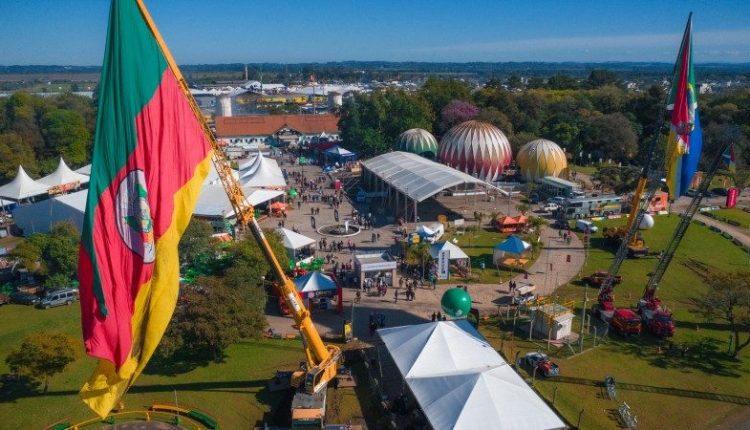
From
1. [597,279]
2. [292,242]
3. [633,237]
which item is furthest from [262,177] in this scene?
[633,237]

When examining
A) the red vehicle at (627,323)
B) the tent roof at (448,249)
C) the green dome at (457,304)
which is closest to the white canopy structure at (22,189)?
the tent roof at (448,249)

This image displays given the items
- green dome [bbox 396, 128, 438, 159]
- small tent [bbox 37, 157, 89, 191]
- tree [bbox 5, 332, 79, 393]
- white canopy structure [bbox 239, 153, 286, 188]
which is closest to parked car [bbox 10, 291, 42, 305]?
tree [bbox 5, 332, 79, 393]

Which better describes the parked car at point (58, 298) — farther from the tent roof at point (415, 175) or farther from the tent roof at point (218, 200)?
the tent roof at point (415, 175)

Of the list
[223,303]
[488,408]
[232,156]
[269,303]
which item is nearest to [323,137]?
[232,156]

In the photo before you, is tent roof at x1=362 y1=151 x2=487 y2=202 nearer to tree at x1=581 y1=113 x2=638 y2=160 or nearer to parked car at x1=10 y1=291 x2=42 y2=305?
parked car at x1=10 y1=291 x2=42 y2=305

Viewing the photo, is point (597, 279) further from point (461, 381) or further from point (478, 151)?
point (478, 151)

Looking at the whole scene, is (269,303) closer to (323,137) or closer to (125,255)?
(125,255)
